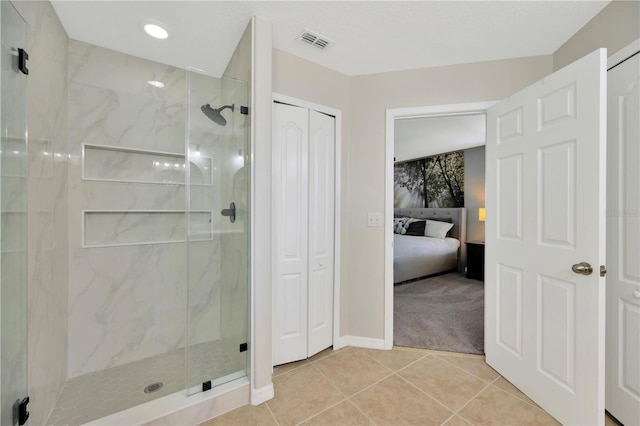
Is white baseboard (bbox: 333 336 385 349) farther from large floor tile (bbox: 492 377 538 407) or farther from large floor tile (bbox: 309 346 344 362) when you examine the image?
large floor tile (bbox: 492 377 538 407)

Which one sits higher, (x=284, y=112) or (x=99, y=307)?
(x=284, y=112)

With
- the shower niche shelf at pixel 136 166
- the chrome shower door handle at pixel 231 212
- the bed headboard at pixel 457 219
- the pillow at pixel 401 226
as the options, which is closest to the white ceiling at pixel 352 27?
the shower niche shelf at pixel 136 166

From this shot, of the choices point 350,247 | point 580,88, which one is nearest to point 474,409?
point 350,247

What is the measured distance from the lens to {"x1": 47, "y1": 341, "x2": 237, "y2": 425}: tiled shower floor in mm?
1449

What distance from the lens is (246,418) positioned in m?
1.45

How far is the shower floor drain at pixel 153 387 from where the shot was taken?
1.63m

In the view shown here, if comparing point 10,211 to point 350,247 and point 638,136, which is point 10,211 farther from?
point 638,136

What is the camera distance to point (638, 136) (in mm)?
1325

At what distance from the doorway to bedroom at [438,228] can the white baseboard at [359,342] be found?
0.20 m

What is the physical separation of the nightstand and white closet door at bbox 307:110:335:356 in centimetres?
339

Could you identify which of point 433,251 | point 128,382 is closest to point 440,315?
point 433,251

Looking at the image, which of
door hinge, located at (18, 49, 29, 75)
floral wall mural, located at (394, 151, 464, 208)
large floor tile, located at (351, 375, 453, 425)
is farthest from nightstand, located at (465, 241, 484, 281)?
door hinge, located at (18, 49, 29, 75)

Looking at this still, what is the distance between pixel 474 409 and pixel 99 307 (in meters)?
2.61

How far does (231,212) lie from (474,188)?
491 centimetres
